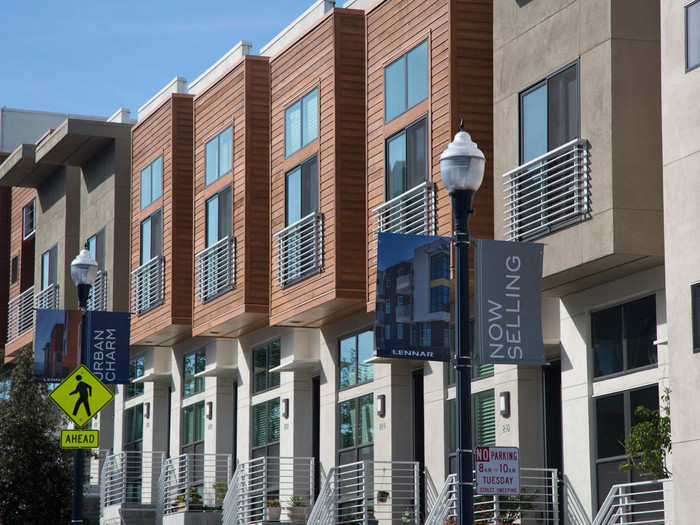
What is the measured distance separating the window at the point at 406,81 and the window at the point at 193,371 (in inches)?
502

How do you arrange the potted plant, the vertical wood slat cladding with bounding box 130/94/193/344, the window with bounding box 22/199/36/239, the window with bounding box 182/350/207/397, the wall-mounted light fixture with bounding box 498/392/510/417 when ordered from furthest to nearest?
the window with bounding box 22/199/36/239 → the window with bounding box 182/350/207/397 → the vertical wood slat cladding with bounding box 130/94/193/344 → the potted plant → the wall-mounted light fixture with bounding box 498/392/510/417

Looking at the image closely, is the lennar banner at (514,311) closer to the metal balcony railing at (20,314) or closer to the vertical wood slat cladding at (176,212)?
the vertical wood slat cladding at (176,212)

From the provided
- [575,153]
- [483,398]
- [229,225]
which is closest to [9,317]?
[229,225]

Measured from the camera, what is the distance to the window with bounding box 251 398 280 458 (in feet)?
108

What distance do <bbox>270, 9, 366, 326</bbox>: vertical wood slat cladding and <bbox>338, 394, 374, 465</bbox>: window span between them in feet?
7.06

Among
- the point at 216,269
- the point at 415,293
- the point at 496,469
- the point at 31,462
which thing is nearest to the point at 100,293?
the point at 216,269

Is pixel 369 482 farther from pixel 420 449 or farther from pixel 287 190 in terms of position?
pixel 287 190

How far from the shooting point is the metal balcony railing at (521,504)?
70.4ft

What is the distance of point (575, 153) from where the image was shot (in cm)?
2058

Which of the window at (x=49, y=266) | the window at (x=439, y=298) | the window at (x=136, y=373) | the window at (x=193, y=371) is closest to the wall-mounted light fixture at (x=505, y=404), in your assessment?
the window at (x=439, y=298)

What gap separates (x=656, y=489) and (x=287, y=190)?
1200 cm

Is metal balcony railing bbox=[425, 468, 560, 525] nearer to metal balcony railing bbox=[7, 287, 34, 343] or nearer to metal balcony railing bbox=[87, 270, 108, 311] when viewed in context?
metal balcony railing bbox=[87, 270, 108, 311]

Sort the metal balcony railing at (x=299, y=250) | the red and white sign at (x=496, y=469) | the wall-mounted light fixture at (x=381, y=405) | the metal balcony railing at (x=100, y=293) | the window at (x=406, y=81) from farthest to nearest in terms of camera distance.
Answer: the metal balcony railing at (x=100, y=293) → the wall-mounted light fixture at (x=381, y=405) → the metal balcony railing at (x=299, y=250) → the window at (x=406, y=81) → the red and white sign at (x=496, y=469)

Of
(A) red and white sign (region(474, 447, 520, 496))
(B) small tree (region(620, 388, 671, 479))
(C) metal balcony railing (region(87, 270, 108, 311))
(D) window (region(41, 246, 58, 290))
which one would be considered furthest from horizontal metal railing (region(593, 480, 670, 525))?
(D) window (region(41, 246, 58, 290))
